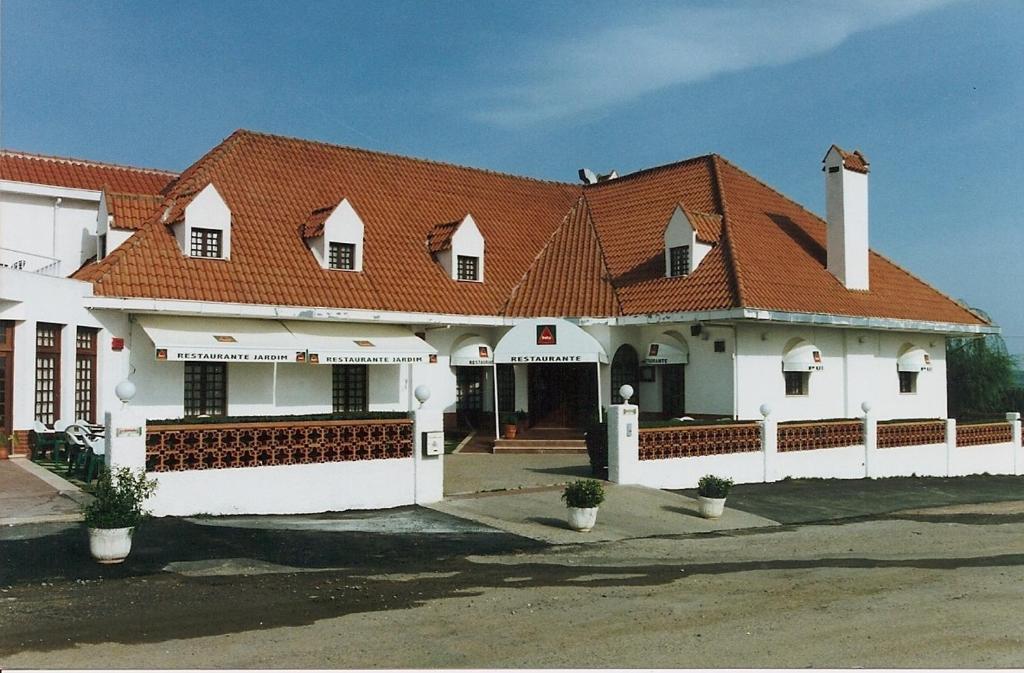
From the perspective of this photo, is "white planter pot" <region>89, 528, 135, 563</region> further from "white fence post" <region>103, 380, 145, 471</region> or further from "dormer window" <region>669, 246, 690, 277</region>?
"dormer window" <region>669, 246, 690, 277</region>

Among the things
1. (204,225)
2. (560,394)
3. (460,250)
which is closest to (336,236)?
(204,225)

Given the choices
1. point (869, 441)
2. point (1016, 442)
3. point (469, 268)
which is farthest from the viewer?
point (1016, 442)

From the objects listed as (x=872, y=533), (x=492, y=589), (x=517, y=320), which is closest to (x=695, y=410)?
(x=517, y=320)

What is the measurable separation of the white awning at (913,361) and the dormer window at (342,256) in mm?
16509

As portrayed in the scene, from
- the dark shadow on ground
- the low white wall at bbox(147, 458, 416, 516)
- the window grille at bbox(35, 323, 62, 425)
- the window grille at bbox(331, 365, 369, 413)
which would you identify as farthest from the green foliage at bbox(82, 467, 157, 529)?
the window grille at bbox(331, 365, 369, 413)

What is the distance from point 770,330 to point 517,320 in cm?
666

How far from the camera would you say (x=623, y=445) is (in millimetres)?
16953

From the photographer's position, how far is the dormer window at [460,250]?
2553 centimetres

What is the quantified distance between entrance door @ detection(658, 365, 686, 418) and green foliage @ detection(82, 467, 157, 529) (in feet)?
52.5

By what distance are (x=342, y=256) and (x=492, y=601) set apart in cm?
1600

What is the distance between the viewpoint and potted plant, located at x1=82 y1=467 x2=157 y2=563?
1013 centimetres

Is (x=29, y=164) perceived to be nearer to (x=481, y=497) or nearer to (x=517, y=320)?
(x=517, y=320)

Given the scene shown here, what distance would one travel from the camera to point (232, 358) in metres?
19.4

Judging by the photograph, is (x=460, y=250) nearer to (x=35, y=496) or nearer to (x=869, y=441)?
(x=869, y=441)
